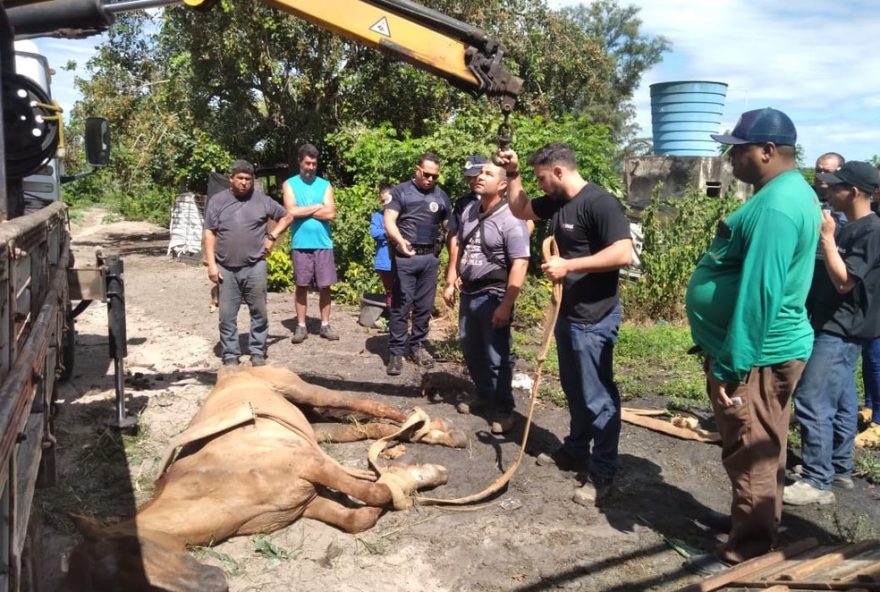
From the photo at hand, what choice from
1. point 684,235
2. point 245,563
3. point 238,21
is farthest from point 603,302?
point 238,21

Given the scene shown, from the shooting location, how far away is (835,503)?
172 inches

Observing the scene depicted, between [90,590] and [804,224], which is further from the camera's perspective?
[804,224]

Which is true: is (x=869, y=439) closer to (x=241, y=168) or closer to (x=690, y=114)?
(x=241, y=168)

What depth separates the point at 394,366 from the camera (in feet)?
22.5

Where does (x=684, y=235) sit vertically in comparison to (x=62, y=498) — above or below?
above

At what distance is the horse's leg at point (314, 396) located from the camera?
4.79 m

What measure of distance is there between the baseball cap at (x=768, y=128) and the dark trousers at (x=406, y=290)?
388 cm

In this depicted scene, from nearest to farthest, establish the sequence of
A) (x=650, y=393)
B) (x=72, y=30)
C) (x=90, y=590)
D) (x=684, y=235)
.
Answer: (x=90, y=590), (x=72, y=30), (x=650, y=393), (x=684, y=235)

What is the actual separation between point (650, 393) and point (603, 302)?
8.86 feet

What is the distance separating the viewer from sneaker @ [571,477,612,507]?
4.26 metres

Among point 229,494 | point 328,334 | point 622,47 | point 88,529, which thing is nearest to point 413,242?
point 328,334

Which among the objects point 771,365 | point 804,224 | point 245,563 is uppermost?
point 804,224

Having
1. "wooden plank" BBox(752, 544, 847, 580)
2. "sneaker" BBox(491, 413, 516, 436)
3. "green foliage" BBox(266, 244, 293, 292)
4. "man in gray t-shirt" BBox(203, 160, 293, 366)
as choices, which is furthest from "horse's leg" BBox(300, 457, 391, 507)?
"green foliage" BBox(266, 244, 293, 292)

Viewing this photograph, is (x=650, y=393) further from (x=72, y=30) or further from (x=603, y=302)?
(x=72, y=30)
